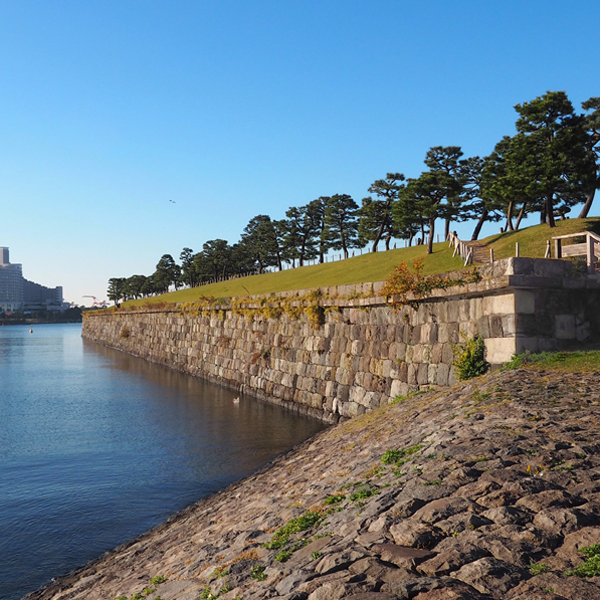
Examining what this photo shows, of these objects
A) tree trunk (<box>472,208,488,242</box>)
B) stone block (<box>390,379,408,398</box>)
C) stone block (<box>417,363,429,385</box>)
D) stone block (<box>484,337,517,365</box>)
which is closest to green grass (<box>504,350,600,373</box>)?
stone block (<box>484,337,517,365</box>)

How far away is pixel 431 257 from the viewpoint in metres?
37.8

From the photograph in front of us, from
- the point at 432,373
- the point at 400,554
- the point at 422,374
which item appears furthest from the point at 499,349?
the point at 400,554

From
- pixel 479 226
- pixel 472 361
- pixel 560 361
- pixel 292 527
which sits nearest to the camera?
pixel 292 527

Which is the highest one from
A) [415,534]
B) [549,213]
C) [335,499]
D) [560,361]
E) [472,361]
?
[549,213]

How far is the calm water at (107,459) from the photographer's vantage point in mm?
9500

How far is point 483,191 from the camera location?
1772 inches

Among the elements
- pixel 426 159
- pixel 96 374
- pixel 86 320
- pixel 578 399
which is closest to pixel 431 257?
pixel 426 159

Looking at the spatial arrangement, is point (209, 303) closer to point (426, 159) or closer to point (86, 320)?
point (426, 159)

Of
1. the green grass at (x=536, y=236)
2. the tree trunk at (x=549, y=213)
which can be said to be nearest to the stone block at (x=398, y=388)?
the green grass at (x=536, y=236)

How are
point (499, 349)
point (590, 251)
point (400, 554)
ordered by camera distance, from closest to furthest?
point (400, 554), point (499, 349), point (590, 251)

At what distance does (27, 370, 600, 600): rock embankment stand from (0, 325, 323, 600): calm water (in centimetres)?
123

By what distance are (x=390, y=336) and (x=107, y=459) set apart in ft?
28.1

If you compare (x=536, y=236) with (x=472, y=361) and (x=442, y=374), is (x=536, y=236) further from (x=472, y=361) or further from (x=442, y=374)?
(x=472, y=361)

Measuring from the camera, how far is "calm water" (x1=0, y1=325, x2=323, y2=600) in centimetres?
950
